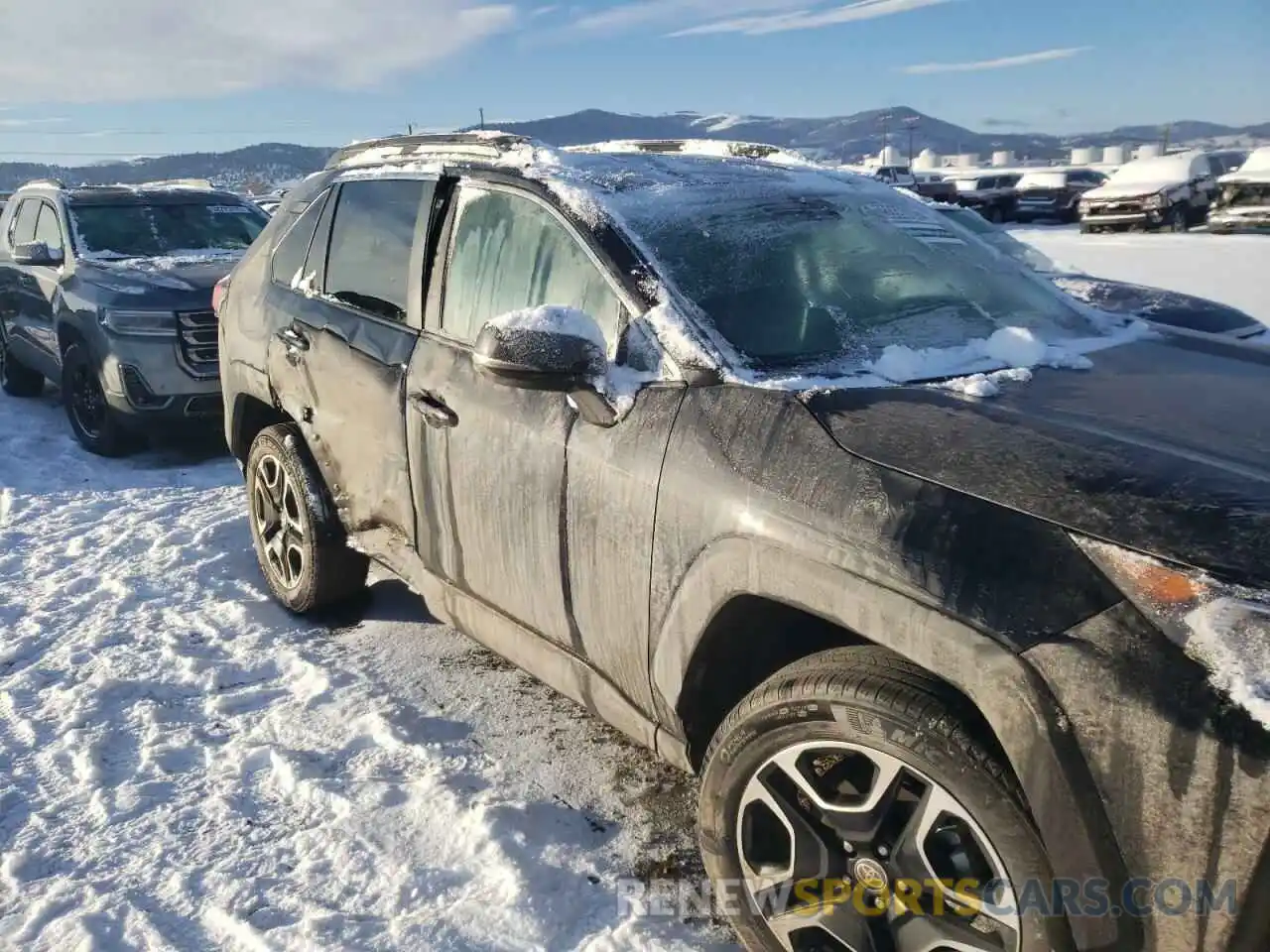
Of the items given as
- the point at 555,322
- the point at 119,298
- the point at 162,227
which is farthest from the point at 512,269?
the point at 162,227

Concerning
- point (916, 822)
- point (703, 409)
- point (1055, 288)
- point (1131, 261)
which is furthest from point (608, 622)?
point (1131, 261)

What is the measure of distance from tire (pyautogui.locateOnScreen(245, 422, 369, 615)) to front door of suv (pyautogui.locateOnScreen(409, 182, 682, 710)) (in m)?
0.77

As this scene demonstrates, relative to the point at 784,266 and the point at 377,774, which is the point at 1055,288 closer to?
the point at 784,266

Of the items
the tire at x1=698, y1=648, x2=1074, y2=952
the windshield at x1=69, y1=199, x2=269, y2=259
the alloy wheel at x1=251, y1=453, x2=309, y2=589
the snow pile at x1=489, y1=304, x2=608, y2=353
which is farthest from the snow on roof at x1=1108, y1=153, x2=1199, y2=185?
the tire at x1=698, y1=648, x2=1074, y2=952

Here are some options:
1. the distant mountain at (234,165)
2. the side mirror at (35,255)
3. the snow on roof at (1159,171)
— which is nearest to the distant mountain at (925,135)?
the distant mountain at (234,165)

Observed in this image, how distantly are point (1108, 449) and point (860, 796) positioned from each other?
809 millimetres

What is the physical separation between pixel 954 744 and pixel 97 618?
12.1 feet

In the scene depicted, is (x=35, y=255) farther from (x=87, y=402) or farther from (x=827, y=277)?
(x=827, y=277)

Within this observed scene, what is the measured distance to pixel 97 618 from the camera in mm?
4141

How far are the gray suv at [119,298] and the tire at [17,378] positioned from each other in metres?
0.01

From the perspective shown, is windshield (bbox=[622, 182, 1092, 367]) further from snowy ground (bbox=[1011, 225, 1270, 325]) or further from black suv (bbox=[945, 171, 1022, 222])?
black suv (bbox=[945, 171, 1022, 222])

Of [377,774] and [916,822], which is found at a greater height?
[916,822]

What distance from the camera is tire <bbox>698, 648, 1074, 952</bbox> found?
1.68 metres

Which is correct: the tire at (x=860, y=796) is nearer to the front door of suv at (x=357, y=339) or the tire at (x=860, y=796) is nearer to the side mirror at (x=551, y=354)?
the side mirror at (x=551, y=354)
